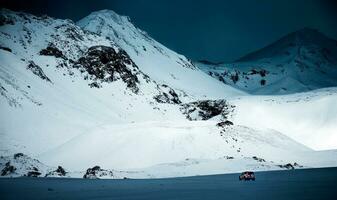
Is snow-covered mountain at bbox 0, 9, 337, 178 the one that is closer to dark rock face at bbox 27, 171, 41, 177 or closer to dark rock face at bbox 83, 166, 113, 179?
dark rock face at bbox 83, 166, 113, 179

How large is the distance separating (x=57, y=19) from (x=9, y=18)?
22982 mm

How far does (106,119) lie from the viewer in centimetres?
9838

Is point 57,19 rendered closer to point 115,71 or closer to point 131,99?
point 115,71

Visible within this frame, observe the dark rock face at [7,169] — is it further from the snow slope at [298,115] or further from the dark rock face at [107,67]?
the dark rock face at [107,67]

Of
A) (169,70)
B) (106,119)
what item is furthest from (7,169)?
(169,70)

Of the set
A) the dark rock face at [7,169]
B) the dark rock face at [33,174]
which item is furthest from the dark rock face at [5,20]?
the dark rock face at [33,174]

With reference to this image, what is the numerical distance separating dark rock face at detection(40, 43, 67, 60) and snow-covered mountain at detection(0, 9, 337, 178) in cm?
33

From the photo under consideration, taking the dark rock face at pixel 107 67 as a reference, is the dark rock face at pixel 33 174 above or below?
below

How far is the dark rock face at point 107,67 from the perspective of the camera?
124 meters

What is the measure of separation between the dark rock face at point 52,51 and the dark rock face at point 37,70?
43.4 ft

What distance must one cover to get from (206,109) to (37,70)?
47.1m

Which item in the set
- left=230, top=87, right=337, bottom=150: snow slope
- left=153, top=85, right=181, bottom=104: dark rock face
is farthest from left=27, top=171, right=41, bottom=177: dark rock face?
left=153, top=85, right=181, bottom=104: dark rock face

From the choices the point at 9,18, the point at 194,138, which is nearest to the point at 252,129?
the point at 194,138

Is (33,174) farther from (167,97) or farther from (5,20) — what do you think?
(5,20)
